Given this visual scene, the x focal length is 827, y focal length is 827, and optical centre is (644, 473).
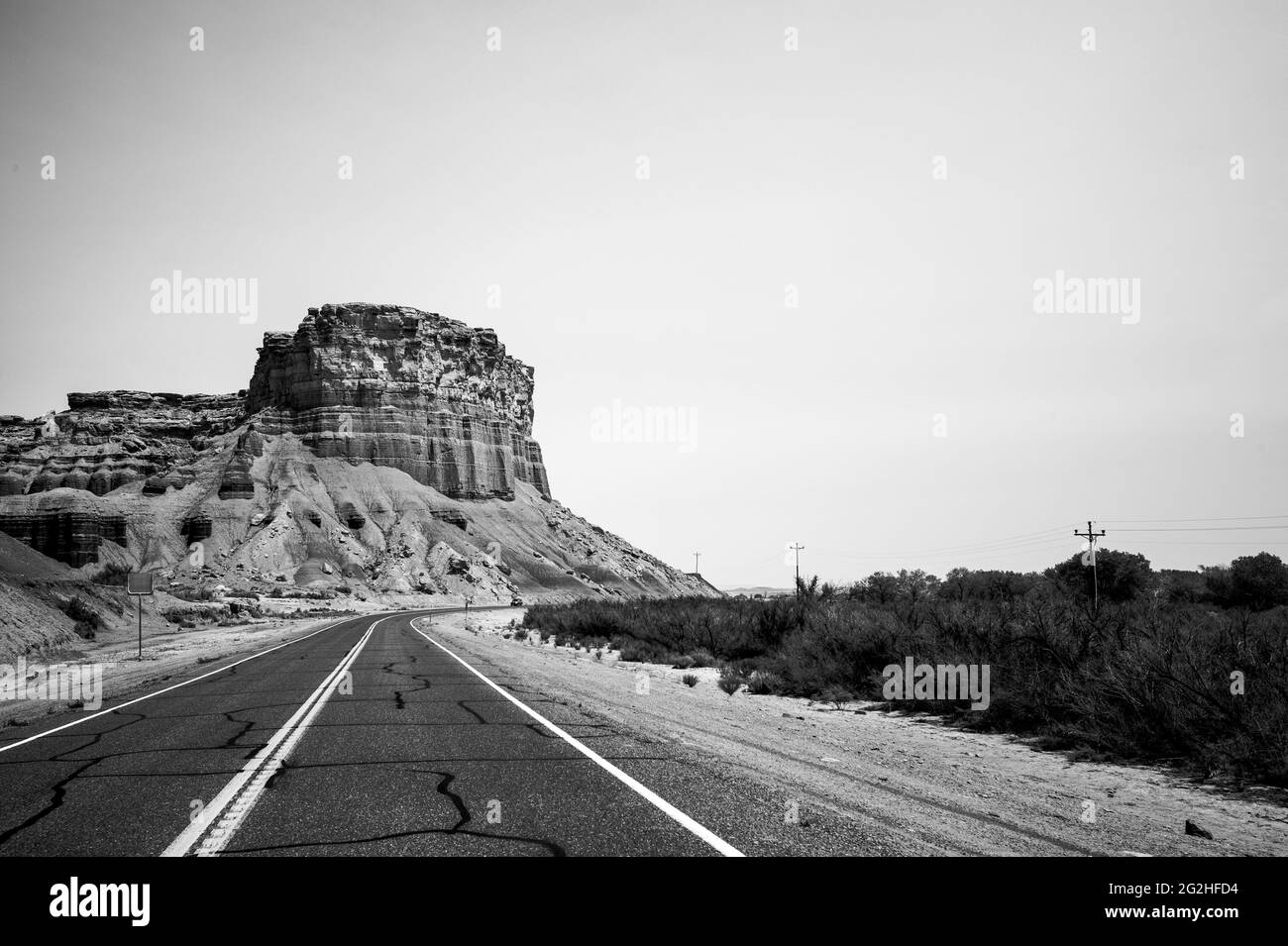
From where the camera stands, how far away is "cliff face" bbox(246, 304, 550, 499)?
134875mm

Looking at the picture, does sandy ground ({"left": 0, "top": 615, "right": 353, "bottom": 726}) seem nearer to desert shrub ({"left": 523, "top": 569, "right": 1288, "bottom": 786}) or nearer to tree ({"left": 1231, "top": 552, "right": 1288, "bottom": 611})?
desert shrub ({"left": 523, "top": 569, "right": 1288, "bottom": 786})

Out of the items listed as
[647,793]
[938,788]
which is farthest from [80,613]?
[938,788]

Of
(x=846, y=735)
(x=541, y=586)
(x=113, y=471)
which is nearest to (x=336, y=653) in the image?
(x=846, y=735)

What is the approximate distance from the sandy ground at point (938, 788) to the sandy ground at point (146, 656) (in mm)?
10327

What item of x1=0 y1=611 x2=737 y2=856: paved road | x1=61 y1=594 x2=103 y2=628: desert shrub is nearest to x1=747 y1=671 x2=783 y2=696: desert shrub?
x1=0 y1=611 x2=737 y2=856: paved road

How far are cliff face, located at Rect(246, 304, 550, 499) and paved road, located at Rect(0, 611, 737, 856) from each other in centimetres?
12545

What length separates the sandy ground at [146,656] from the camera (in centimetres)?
1614

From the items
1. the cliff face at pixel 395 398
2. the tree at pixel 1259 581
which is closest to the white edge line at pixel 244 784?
the tree at pixel 1259 581

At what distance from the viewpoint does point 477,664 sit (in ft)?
71.6

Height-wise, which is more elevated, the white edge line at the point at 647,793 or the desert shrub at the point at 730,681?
the white edge line at the point at 647,793

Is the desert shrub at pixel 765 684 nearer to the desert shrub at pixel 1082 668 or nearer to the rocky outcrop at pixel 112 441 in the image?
the desert shrub at pixel 1082 668

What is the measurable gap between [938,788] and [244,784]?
6495 millimetres
